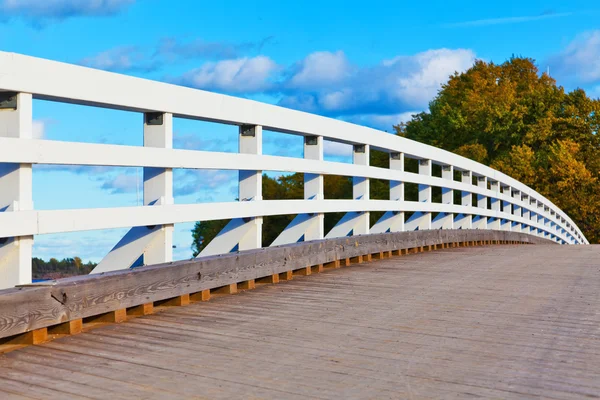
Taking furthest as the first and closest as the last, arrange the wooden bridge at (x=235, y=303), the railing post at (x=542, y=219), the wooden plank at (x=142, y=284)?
the railing post at (x=542, y=219), the wooden plank at (x=142, y=284), the wooden bridge at (x=235, y=303)

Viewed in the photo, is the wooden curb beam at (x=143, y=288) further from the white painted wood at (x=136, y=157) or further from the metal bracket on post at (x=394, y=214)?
the metal bracket on post at (x=394, y=214)

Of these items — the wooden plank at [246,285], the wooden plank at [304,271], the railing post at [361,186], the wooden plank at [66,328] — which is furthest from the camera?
the railing post at [361,186]

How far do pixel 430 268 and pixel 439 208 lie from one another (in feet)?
17.7

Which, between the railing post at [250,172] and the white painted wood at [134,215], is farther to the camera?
the railing post at [250,172]

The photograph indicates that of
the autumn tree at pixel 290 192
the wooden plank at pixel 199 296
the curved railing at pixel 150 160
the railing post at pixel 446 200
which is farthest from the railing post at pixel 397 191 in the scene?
the autumn tree at pixel 290 192

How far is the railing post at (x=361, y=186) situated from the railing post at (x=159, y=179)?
5.13m

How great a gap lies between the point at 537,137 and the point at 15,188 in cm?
4735

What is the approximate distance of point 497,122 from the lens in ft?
165

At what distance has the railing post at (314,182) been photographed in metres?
10.2

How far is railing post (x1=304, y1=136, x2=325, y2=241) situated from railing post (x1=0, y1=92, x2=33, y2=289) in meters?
5.00

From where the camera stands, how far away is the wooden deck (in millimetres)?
4328

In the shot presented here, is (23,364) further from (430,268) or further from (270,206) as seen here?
(430,268)

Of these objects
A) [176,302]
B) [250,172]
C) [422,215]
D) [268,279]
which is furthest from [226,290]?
[422,215]

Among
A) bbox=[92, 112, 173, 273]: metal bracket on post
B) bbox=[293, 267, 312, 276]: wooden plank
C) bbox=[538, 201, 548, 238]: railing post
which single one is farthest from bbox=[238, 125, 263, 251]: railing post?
bbox=[538, 201, 548, 238]: railing post
